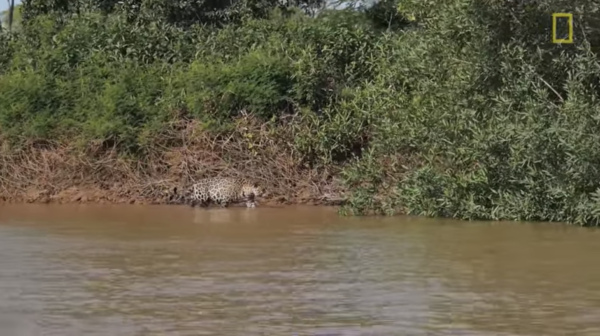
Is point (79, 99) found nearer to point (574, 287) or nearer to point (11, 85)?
point (11, 85)

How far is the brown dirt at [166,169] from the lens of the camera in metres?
16.2

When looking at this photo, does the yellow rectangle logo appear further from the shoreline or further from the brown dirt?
the shoreline

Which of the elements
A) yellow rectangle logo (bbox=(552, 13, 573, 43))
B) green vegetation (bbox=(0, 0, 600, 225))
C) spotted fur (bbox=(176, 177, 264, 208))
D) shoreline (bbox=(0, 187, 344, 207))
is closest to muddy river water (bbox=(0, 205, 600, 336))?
green vegetation (bbox=(0, 0, 600, 225))

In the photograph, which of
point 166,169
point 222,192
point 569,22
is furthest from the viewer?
point 166,169

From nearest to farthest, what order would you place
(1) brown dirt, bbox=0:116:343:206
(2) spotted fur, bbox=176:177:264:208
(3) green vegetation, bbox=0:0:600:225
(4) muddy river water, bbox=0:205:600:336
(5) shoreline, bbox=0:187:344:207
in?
(4) muddy river water, bbox=0:205:600:336 → (3) green vegetation, bbox=0:0:600:225 → (2) spotted fur, bbox=176:177:264:208 → (5) shoreline, bbox=0:187:344:207 → (1) brown dirt, bbox=0:116:343:206

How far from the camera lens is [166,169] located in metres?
16.7

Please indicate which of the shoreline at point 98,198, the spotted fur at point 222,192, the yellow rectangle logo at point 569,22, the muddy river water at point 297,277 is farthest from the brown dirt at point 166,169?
the yellow rectangle logo at point 569,22

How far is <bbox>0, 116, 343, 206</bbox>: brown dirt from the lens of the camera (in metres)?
16.2

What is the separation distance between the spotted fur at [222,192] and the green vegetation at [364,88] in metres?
1.01

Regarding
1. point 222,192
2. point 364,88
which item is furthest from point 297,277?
point 364,88

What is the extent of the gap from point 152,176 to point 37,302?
361 inches

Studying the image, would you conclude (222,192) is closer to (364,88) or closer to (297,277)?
(364,88)

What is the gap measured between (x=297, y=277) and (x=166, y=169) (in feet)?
27.4

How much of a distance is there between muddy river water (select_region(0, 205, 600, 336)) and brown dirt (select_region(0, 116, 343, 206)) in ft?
8.56
